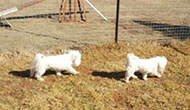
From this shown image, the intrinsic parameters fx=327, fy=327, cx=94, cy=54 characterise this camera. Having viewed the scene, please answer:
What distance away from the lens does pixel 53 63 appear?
212 inches

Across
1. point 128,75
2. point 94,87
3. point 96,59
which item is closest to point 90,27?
point 96,59

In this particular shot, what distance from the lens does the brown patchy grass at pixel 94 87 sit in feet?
15.9

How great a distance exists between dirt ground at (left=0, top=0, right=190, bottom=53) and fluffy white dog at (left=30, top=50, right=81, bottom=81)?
1688mm

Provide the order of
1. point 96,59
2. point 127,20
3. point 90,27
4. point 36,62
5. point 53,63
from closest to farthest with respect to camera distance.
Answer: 1. point 36,62
2. point 53,63
3. point 96,59
4. point 90,27
5. point 127,20

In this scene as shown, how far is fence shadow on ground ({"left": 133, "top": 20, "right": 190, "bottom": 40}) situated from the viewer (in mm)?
8719

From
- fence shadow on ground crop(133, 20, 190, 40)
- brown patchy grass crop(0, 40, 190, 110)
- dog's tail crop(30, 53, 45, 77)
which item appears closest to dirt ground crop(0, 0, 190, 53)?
fence shadow on ground crop(133, 20, 190, 40)

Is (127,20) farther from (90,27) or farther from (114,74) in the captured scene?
(114,74)

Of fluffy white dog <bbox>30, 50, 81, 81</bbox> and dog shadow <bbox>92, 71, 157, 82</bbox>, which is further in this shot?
dog shadow <bbox>92, 71, 157, 82</bbox>

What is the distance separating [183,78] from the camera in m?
5.93

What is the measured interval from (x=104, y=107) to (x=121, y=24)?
5473 mm

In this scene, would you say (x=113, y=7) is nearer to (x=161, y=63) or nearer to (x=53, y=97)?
(x=161, y=63)

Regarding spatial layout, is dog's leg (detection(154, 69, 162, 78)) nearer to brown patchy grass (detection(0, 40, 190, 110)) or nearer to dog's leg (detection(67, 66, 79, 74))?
brown patchy grass (detection(0, 40, 190, 110))

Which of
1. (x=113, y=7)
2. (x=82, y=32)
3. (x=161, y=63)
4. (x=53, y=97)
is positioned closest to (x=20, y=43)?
(x=82, y=32)

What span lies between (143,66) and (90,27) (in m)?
4.21
